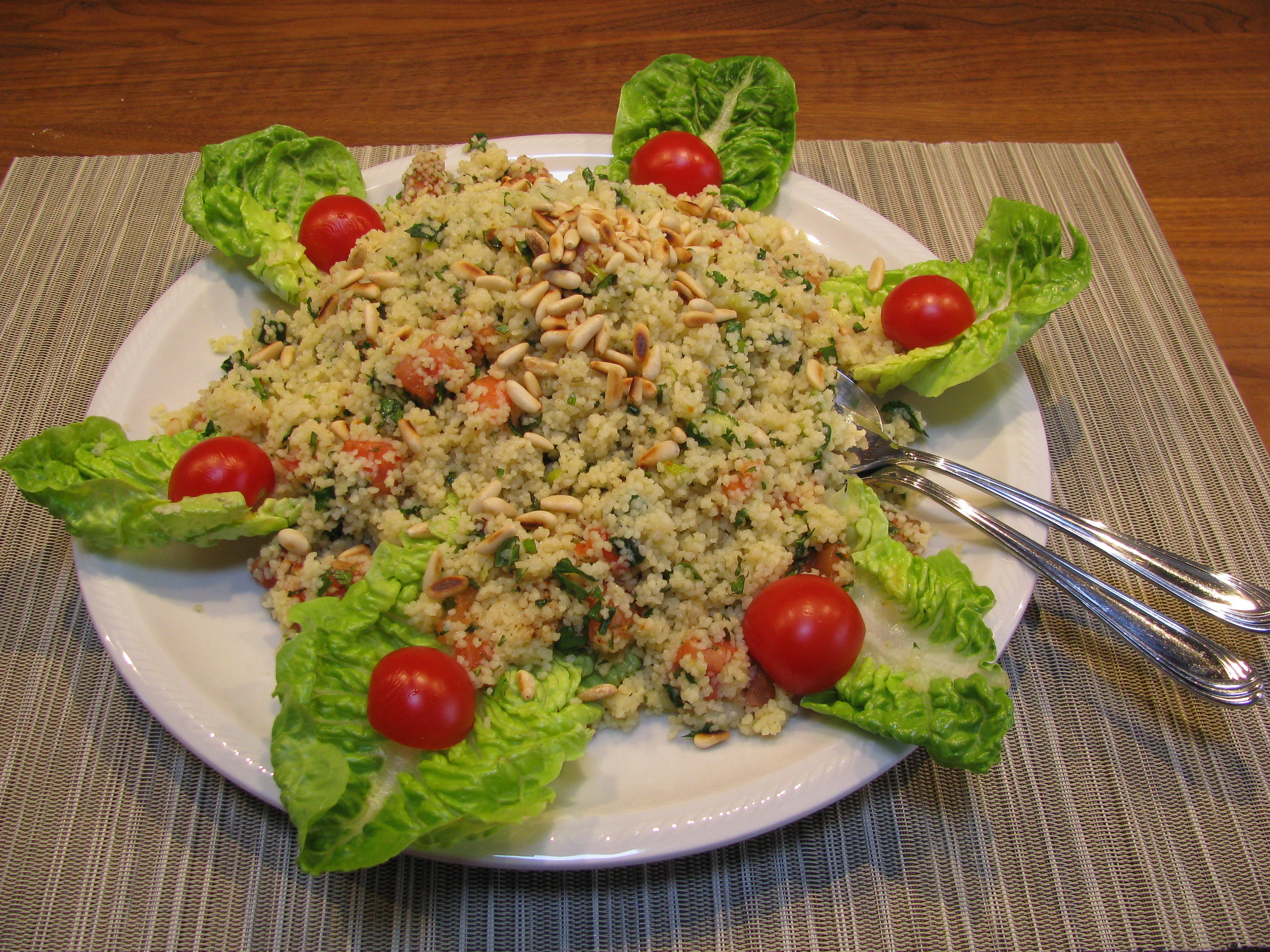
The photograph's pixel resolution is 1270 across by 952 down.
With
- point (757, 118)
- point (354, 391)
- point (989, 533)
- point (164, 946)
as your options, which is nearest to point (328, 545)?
point (354, 391)

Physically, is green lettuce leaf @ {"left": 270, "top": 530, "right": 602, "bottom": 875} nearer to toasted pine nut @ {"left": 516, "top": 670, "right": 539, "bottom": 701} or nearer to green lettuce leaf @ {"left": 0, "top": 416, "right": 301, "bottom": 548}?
toasted pine nut @ {"left": 516, "top": 670, "right": 539, "bottom": 701}

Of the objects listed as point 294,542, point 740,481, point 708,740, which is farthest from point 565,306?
point 708,740

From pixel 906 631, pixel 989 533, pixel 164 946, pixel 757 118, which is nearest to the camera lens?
pixel 164 946

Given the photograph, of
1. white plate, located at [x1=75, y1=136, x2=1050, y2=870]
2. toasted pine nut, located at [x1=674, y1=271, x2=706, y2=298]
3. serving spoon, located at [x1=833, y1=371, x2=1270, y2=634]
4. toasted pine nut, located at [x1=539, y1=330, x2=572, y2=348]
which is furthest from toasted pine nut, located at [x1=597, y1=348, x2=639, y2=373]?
white plate, located at [x1=75, y1=136, x2=1050, y2=870]

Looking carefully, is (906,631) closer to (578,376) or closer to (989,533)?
(989,533)

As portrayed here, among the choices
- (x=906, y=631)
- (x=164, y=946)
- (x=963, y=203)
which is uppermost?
(x=963, y=203)
